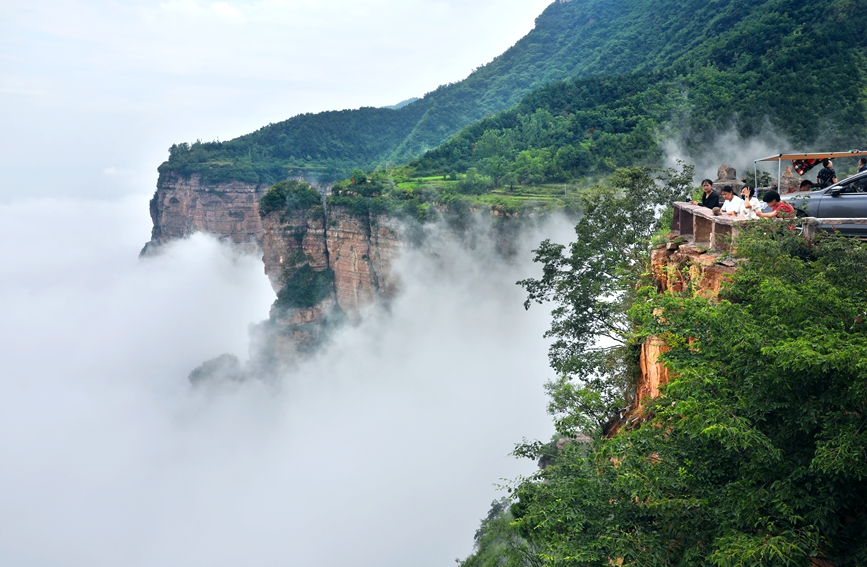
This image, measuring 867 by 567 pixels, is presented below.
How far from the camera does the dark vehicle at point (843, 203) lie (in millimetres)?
10430

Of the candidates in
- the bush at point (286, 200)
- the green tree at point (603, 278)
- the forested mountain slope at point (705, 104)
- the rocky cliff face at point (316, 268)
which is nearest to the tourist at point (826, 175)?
the green tree at point (603, 278)

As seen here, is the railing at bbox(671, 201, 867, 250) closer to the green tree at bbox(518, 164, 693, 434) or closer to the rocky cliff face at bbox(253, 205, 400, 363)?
the green tree at bbox(518, 164, 693, 434)

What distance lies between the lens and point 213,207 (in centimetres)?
8731

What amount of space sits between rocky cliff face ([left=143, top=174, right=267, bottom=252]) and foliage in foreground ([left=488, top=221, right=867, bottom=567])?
264 feet

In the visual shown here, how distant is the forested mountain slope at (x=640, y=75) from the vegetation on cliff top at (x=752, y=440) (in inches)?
1347

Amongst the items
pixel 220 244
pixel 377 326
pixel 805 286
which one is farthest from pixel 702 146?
pixel 220 244

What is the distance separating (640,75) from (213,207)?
191ft

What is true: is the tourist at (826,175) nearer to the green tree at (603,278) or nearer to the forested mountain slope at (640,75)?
the green tree at (603,278)

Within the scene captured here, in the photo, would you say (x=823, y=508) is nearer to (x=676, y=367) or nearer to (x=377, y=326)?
(x=676, y=367)

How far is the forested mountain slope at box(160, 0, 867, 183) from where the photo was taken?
39812 mm

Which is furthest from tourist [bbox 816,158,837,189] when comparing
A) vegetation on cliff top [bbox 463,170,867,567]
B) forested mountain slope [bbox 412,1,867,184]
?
forested mountain slope [bbox 412,1,867,184]

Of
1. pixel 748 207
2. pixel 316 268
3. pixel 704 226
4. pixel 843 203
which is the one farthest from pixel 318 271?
pixel 843 203

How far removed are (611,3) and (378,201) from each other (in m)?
84.9

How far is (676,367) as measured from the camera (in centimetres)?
901
